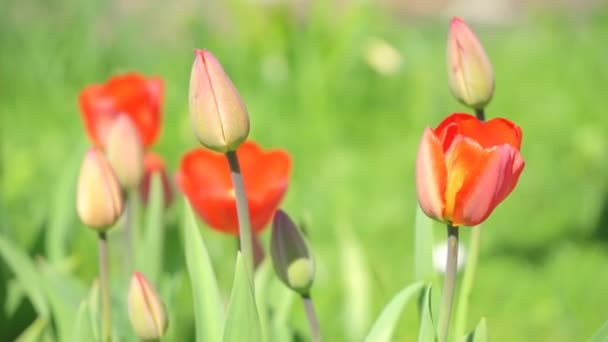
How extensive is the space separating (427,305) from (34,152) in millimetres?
1917

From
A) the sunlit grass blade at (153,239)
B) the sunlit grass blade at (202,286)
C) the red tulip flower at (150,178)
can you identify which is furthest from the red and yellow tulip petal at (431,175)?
the red tulip flower at (150,178)

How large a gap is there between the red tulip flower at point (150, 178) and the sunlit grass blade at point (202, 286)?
1.20 ft

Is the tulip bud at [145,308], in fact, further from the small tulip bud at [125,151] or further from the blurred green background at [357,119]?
the blurred green background at [357,119]

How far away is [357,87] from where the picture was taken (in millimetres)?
2885

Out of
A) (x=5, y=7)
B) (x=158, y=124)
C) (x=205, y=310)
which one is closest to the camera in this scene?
(x=205, y=310)

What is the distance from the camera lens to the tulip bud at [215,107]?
74 centimetres

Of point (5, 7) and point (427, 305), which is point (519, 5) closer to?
point (5, 7)

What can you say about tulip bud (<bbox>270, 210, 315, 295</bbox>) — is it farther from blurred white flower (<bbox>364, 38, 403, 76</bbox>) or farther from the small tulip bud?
blurred white flower (<bbox>364, 38, 403, 76</bbox>)

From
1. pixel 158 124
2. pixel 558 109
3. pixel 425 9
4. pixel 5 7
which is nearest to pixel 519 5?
pixel 425 9

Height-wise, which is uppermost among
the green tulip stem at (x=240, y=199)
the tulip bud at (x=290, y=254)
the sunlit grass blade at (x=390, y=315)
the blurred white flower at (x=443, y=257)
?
the green tulip stem at (x=240, y=199)

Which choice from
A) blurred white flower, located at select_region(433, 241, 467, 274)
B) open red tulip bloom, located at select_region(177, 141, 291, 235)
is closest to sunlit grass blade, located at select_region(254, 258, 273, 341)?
open red tulip bloom, located at select_region(177, 141, 291, 235)

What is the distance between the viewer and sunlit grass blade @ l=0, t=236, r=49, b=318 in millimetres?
1036

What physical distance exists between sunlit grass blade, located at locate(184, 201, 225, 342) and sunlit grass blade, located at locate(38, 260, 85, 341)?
22 cm

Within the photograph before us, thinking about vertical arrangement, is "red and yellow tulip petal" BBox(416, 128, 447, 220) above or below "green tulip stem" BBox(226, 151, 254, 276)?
above
